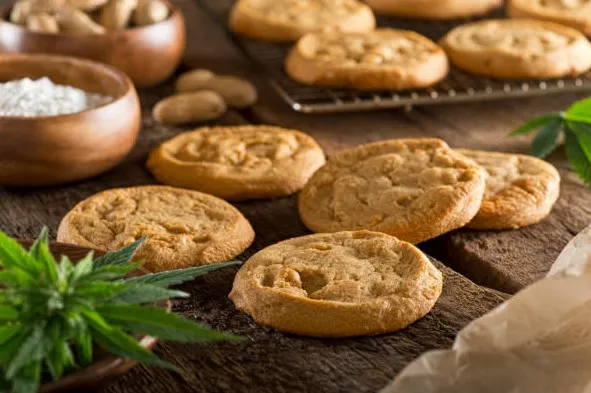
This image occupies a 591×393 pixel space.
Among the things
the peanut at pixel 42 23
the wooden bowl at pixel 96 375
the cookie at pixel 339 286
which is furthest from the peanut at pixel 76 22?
the wooden bowl at pixel 96 375

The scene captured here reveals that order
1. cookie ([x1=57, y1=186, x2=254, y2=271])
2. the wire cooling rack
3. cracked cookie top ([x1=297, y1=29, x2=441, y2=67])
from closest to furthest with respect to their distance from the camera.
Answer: cookie ([x1=57, y1=186, x2=254, y2=271]) → the wire cooling rack → cracked cookie top ([x1=297, y1=29, x2=441, y2=67])

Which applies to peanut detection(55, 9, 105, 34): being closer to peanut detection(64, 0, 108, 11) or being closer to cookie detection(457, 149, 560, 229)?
peanut detection(64, 0, 108, 11)

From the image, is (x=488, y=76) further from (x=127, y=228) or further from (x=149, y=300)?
(x=149, y=300)

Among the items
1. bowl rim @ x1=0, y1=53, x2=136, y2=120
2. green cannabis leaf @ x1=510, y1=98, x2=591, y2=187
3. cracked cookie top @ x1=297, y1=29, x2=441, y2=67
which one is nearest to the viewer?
bowl rim @ x1=0, y1=53, x2=136, y2=120

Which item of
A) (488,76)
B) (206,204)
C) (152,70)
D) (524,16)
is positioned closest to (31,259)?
(206,204)

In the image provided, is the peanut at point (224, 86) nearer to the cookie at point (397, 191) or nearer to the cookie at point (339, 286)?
the cookie at point (397, 191)

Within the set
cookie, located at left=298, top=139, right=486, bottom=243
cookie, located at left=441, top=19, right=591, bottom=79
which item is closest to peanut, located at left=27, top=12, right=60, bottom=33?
cookie, located at left=298, top=139, right=486, bottom=243

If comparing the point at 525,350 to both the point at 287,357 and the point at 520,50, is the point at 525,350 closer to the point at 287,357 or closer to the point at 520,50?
the point at 287,357
